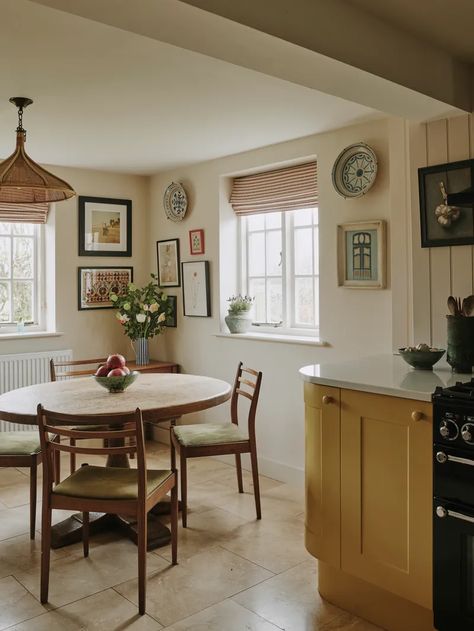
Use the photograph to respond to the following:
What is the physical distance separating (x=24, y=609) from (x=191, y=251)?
3.02m

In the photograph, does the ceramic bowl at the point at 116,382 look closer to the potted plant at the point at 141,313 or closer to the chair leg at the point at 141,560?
the chair leg at the point at 141,560

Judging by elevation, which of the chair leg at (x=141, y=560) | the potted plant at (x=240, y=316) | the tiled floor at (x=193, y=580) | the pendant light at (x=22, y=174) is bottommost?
the tiled floor at (x=193, y=580)

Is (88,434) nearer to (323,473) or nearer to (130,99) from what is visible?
(323,473)

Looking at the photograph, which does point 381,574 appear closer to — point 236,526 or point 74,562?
point 236,526

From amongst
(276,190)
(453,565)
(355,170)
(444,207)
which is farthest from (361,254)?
(453,565)

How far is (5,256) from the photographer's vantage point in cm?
483

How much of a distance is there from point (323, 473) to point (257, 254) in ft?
8.01

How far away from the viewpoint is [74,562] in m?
2.88

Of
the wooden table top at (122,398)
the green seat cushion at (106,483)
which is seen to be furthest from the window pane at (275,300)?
the green seat cushion at (106,483)

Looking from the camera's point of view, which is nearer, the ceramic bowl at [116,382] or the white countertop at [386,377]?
the white countertop at [386,377]

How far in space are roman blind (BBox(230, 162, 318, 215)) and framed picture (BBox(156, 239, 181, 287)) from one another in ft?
2.38

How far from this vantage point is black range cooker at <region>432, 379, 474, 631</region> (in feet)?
6.46

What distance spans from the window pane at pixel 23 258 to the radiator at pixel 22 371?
703mm

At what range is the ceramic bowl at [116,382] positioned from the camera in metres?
3.19
